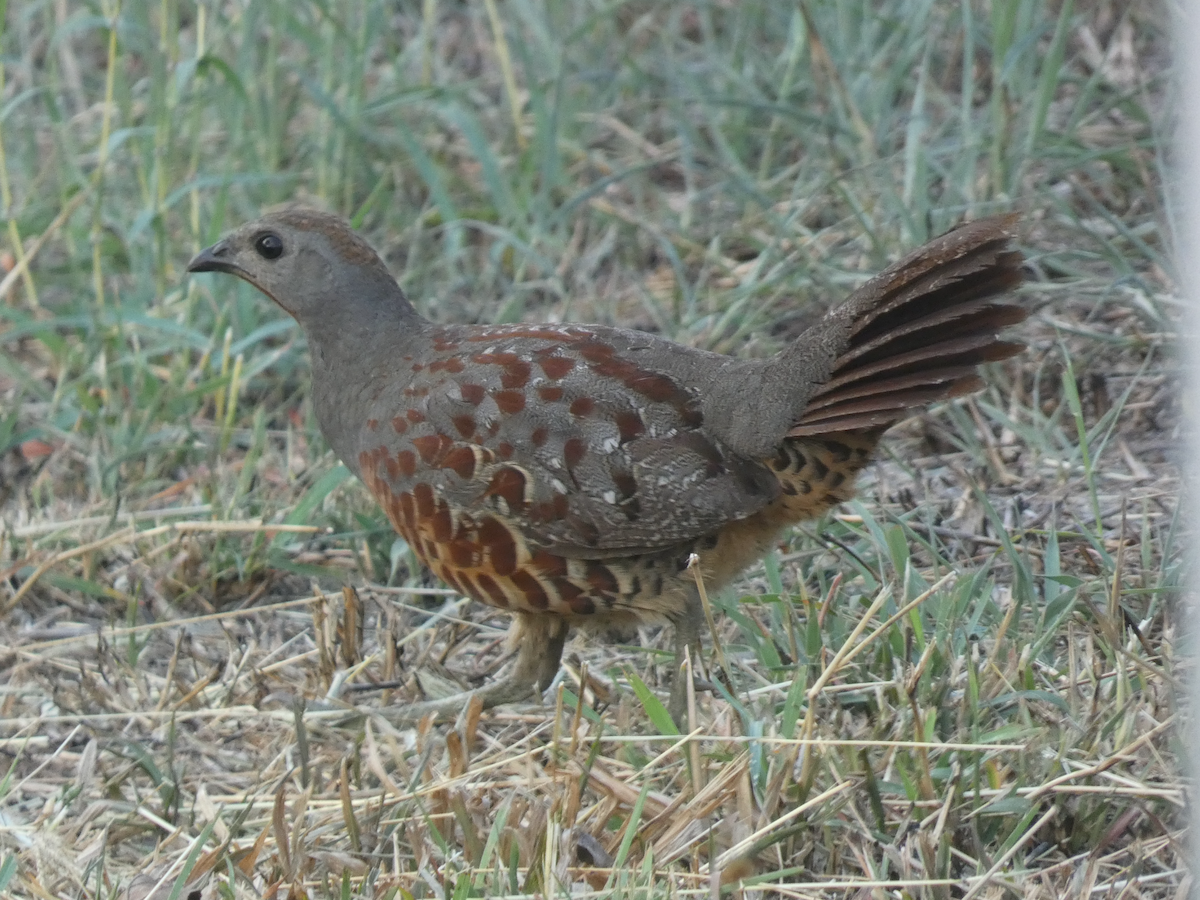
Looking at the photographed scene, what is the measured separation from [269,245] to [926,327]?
1.81 metres

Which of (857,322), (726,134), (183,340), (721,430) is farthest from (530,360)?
(726,134)

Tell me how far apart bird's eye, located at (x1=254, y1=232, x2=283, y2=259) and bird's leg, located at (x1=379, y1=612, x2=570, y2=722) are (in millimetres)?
1155

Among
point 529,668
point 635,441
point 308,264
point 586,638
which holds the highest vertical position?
point 308,264

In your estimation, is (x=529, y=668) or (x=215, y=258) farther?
(x=215, y=258)

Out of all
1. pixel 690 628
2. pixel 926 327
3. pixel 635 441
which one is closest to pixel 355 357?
pixel 635 441

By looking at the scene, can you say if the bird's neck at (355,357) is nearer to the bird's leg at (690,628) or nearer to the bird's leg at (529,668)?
the bird's leg at (529,668)

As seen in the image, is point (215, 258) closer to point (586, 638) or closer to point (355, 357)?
point (355, 357)

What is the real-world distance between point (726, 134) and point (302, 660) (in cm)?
266

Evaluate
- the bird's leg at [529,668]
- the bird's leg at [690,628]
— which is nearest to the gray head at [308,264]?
the bird's leg at [529,668]

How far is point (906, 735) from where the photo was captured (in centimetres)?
310

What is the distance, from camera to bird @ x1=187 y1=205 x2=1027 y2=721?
10.7ft

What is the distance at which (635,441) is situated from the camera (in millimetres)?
3598

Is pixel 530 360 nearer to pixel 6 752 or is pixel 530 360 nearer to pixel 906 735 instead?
pixel 906 735

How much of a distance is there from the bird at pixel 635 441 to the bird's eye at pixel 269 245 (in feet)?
1.61
